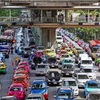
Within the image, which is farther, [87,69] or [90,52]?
[90,52]

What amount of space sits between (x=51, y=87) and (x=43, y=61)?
1225cm

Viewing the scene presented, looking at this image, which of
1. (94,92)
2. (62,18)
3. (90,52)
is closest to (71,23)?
(62,18)

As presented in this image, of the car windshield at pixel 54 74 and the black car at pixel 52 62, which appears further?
the black car at pixel 52 62

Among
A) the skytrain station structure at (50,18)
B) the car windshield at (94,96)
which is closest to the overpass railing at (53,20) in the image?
the skytrain station structure at (50,18)

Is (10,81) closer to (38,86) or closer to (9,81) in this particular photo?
(9,81)

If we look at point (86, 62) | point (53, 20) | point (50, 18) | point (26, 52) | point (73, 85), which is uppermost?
point (50, 18)

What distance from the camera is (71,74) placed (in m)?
46.0

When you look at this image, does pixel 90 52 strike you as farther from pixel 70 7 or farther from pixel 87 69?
pixel 87 69

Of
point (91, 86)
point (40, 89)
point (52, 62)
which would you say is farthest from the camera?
point (52, 62)

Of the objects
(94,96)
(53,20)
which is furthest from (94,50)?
(94,96)

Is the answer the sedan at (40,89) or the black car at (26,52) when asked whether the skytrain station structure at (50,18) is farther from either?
the sedan at (40,89)

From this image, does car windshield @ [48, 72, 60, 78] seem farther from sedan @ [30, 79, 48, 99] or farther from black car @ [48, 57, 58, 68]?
black car @ [48, 57, 58, 68]

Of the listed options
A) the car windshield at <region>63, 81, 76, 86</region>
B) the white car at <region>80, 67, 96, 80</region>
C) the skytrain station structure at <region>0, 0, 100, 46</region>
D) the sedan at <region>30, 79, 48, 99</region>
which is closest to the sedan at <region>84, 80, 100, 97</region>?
the car windshield at <region>63, 81, 76, 86</region>

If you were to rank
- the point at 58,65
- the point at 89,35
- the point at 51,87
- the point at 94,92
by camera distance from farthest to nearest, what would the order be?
1. the point at 89,35
2. the point at 58,65
3. the point at 51,87
4. the point at 94,92
